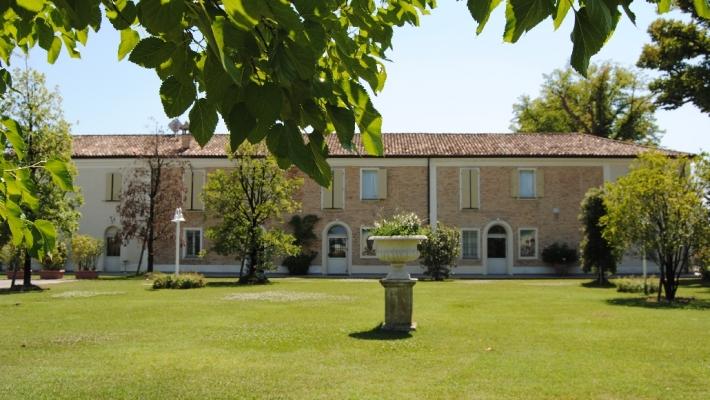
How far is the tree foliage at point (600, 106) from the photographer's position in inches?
1937

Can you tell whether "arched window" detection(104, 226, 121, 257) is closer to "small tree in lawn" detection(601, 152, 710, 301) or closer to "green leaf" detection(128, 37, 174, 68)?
"small tree in lawn" detection(601, 152, 710, 301)

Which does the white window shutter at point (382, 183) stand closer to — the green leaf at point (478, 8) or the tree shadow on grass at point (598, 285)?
the tree shadow on grass at point (598, 285)

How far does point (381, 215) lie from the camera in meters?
32.3

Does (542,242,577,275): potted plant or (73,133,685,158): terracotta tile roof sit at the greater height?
(73,133,685,158): terracotta tile roof

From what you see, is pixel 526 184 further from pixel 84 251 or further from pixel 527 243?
pixel 84 251

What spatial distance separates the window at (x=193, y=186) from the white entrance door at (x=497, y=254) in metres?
15.5

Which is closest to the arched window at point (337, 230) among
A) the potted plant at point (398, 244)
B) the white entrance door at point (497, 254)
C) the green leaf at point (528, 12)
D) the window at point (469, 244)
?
the window at point (469, 244)

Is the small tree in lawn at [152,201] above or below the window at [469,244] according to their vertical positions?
above

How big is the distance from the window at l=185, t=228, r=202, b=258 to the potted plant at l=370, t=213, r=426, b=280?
23647 millimetres

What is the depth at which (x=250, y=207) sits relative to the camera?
25.8 metres

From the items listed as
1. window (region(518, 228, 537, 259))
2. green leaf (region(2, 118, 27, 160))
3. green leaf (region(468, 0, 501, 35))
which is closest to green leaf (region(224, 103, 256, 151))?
green leaf (region(468, 0, 501, 35))

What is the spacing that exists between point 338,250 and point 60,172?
3014cm

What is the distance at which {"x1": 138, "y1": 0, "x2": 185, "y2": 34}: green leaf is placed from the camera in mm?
1393

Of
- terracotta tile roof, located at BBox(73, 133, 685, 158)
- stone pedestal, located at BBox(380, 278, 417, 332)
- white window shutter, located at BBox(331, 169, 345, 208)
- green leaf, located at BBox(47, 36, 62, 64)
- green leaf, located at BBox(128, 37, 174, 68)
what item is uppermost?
terracotta tile roof, located at BBox(73, 133, 685, 158)
